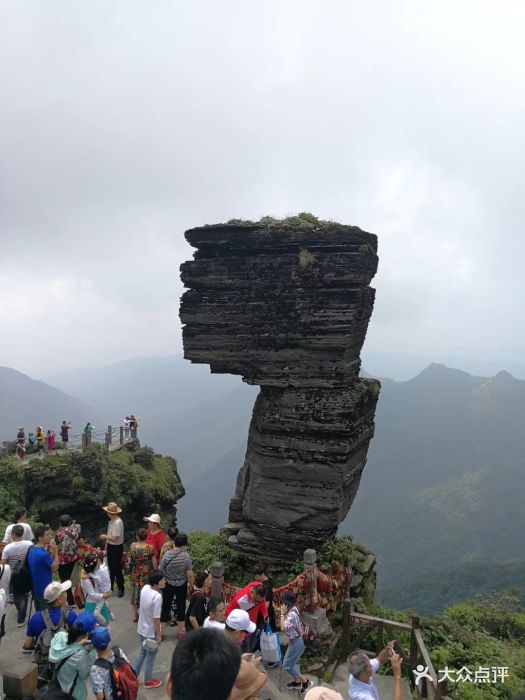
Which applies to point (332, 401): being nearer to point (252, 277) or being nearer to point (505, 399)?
point (252, 277)

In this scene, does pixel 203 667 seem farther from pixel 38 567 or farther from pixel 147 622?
pixel 38 567

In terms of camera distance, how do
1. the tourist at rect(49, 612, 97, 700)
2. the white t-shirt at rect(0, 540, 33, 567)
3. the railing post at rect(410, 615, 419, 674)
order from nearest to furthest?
the tourist at rect(49, 612, 97, 700) < the white t-shirt at rect(0, 540, 33, 567) < the railing post at rect(410, 615, 419, 674)

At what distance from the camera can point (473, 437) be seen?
172 metres

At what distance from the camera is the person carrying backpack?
200 inches

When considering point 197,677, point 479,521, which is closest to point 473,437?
point 479,521

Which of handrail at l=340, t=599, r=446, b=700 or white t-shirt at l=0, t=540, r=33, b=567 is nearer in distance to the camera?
white t-shirt at l=0, t=540, r=33, b=567

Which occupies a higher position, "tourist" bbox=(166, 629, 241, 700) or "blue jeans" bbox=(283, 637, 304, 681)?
"tourist" bbox=(166, 629, 241, 700)

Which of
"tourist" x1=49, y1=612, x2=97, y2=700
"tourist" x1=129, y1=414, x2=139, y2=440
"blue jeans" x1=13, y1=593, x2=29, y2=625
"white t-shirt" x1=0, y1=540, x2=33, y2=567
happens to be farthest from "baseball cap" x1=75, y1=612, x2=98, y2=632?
"tourist" x1=129, y1=414, x2=139, y2=440

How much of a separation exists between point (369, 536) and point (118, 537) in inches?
4756

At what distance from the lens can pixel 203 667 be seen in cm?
336

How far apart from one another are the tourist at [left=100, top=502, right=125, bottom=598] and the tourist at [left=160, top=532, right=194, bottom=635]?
6.01 ft

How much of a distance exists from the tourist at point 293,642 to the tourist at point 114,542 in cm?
417

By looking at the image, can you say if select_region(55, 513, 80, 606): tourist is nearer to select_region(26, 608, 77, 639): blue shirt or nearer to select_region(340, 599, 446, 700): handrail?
select_region(26, 608, 77, 639): blue shirt

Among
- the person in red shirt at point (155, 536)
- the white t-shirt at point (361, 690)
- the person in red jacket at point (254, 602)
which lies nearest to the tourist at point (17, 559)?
the person in red shirt at point (155, 536)
